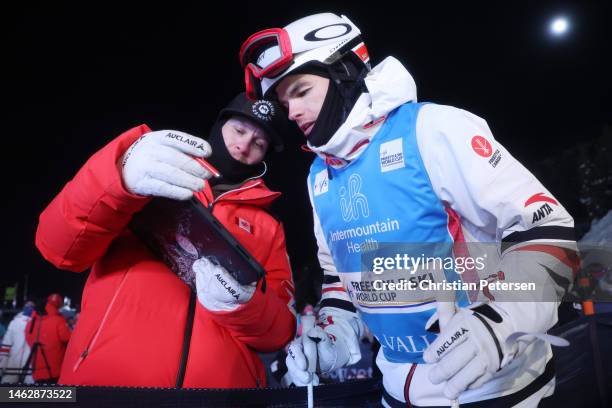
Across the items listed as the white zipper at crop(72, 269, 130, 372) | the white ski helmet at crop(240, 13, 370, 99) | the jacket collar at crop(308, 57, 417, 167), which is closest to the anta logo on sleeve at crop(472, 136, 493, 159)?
the jacket collar at crop(308, 57, 417, 167)

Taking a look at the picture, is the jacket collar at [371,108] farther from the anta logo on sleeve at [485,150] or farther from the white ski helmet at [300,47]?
the anta logo on sleeve at [485,150]

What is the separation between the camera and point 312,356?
5.29 feet

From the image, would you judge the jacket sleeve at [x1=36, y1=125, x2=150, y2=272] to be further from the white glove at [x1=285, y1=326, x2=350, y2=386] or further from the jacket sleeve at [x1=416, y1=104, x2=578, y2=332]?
the jacket sleeve at [x1=416, y1=104, x2=578, y2=332]

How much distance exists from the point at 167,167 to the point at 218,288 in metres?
0.48

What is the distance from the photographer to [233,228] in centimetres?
199

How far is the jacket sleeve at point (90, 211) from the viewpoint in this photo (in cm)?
147

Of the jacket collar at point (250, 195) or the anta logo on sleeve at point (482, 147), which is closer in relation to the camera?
the anta logo on sleeve at point (482, 147)

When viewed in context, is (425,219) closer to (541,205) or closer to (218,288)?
(541,205)

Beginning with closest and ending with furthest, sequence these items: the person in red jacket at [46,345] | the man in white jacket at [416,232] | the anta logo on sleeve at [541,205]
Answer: the man in white jacket at [416,232] → the anta logo on sleeve at [541,205] → the person in red jacket at [46,345]

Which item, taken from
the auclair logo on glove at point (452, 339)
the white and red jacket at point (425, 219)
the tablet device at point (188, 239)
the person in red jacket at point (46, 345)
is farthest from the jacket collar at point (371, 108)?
A: the person in red jacket at point (46, 345)

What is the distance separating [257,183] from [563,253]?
1441 millimetres

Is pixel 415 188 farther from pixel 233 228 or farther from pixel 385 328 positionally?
pixel 233 228

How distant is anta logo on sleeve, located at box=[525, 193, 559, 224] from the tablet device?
2.85 ft

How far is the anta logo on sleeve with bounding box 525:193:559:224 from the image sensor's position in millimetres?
1243
